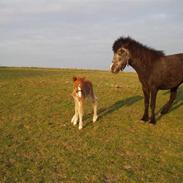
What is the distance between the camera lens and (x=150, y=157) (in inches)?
392

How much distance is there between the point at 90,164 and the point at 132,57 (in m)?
5.47

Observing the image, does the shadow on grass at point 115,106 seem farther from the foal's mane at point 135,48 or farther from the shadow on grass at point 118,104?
the foal's mane at point 135,48

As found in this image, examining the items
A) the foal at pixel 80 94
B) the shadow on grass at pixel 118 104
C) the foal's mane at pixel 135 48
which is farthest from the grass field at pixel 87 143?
the foal's mane at pixel 135 48

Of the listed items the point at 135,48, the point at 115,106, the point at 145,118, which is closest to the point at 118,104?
the point at 115,106

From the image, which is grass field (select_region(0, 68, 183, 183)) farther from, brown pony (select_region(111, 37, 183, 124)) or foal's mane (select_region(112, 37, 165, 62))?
foal's mane (select_region(112, 37, 165, 62))

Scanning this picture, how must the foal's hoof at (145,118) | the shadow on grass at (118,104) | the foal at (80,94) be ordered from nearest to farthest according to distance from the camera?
1. the foal at (80,94)
2. the foal's hoof at (145,118)
3. the shadow on grass at (118,104)

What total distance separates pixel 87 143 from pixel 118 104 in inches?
232

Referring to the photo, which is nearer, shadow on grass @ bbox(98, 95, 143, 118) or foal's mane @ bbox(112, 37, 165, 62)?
foal's mane @ bbox(112, 37, 165, 62)

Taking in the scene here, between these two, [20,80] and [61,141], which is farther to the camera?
[20,80]

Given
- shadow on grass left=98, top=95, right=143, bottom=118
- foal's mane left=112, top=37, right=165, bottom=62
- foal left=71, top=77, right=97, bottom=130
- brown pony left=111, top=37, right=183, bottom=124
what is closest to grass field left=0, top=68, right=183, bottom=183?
shadow on grass left=98, top=95, right=143, bottom=118

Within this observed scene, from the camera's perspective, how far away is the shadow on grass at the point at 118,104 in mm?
14530

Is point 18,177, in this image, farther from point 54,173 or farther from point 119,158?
point 119,158

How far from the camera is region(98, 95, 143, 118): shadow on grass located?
14530mm

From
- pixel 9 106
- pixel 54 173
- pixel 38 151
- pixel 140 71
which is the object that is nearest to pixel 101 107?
pixel 140 71
